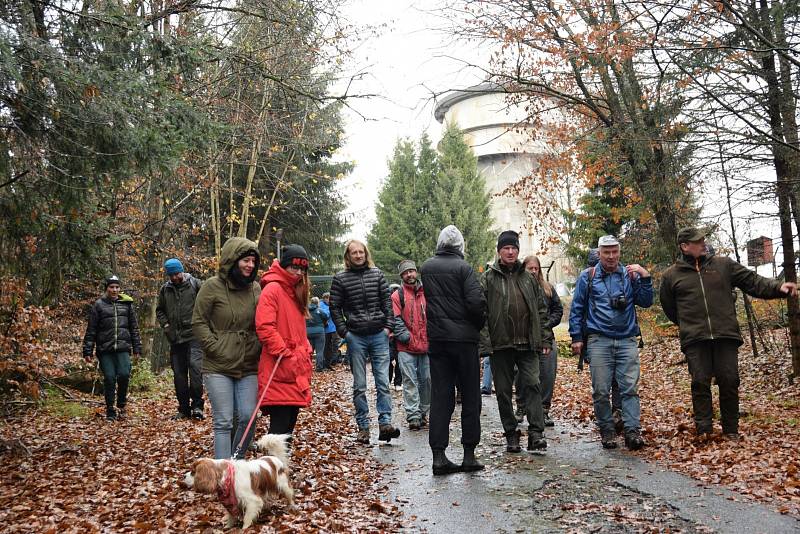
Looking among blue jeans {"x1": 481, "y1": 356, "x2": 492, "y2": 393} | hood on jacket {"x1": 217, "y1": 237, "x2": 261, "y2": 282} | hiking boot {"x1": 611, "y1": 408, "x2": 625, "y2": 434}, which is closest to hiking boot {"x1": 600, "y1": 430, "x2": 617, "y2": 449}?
hiking boot {"x1": 611, "y1": 408, "x2": 625, "y2": 434}

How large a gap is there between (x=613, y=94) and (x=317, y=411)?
8.71m

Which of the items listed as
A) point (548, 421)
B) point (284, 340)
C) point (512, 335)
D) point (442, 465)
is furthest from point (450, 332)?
point (548, 421)

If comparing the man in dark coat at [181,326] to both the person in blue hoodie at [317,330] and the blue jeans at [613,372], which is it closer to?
the blue jeans at [613,372]

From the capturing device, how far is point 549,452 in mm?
8227

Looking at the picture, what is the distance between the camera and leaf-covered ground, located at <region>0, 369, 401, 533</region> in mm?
6043

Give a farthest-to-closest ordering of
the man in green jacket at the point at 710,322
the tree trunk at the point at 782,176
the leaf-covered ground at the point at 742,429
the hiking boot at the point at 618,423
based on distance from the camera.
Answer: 1. the tree trunk at the point at 782,176
2. the hiking boot at the point at 618,423
3. the man in green jacket at the point at 710,322
4. the leaf-covered ground at the point at 742,429

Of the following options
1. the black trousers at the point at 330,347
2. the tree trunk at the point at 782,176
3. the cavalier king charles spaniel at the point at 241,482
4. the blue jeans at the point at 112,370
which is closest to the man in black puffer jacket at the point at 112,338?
the blue jeans at the point at 112,370

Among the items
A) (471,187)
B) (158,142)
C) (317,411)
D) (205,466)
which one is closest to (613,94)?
(317,411)

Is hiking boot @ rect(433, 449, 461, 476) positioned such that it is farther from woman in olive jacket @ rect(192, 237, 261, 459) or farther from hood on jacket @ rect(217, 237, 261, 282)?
hood on jacket @ rect(217, 237, 261, 282)

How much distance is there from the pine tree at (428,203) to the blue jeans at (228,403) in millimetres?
39583

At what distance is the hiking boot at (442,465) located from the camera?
288 inches

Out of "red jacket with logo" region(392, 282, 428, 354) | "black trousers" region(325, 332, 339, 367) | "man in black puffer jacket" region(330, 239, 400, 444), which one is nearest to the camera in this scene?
"man in black puffer jacket" region(330, 239, 400, 444)

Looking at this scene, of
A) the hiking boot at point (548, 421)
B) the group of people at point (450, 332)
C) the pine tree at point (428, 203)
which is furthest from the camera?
the pine tree at point (428, 203)

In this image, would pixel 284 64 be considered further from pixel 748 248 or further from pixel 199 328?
pixel 199 328
